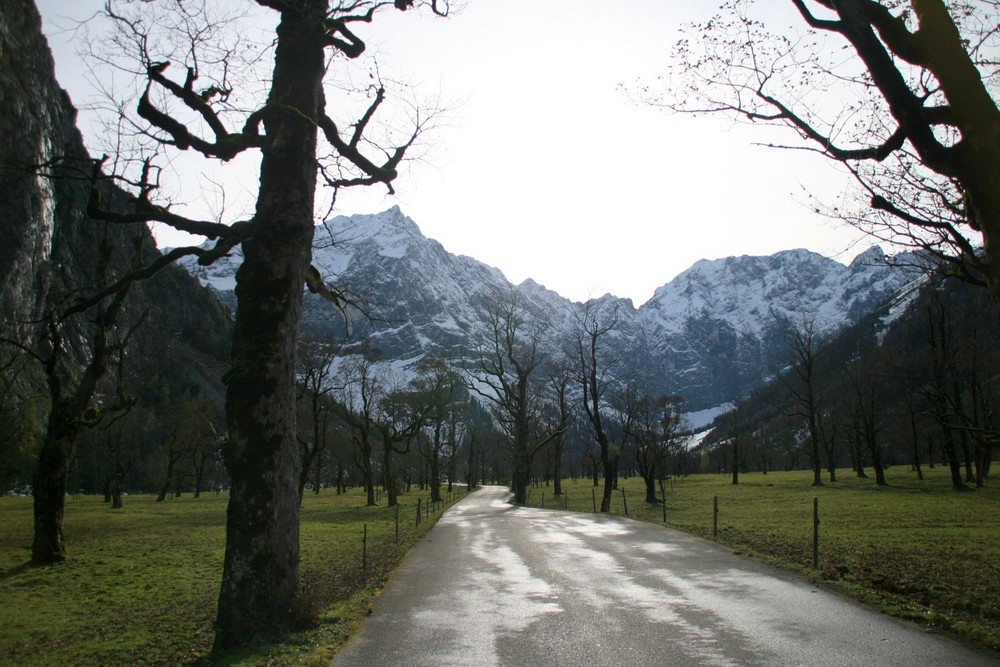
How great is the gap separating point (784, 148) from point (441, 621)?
790 cm

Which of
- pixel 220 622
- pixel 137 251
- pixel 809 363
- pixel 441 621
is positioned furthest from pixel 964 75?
pixel 809 363

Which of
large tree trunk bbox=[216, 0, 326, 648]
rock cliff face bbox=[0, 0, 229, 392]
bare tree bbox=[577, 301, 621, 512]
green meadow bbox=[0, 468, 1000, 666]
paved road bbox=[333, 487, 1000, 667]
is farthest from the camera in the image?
bare tree bbox=[577, 301, 621, 512]

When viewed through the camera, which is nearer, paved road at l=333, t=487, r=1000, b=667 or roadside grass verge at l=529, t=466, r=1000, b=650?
paved road at l=333, t=487, r=1000, b=667

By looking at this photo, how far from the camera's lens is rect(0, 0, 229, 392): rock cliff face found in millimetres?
11294

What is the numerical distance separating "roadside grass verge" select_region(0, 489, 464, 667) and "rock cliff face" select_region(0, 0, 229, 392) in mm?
4936

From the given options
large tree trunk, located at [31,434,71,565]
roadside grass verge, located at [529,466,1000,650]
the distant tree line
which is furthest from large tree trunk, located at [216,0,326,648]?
large tree trunk, located at [31,434,71,565]

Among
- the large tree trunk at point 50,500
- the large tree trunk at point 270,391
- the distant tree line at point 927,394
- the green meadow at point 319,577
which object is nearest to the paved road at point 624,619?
the green meadow at point 319,577

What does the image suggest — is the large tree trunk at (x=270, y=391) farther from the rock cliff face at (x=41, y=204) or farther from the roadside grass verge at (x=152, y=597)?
the rock cliff face at (x=41, y=204)

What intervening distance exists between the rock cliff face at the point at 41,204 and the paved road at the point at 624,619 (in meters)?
6.59

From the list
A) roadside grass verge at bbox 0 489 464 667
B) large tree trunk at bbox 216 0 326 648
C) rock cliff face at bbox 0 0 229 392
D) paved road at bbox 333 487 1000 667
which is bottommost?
roadside grass verge at bbox 0 489 464 667

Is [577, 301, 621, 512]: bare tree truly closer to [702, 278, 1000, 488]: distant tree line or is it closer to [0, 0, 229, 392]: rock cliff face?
[702, 278, 1000, 488]: distant tree line

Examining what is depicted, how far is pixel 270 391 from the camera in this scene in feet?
23.1

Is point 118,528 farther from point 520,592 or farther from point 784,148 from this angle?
point 784,148

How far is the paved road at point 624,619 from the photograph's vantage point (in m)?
6.19
